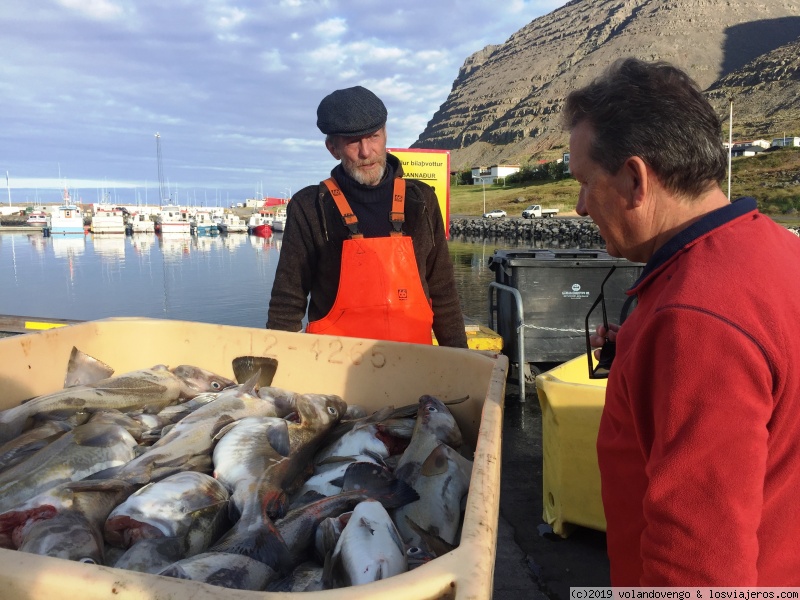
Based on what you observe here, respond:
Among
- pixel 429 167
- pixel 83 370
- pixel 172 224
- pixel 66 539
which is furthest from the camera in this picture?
pixel 172 224

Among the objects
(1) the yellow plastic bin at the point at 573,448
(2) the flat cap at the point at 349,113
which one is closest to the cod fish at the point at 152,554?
(2) the flat cap at the point at 349,113

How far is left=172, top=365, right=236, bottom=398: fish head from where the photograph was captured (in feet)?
10.4

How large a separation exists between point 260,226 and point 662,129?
→ 273ft

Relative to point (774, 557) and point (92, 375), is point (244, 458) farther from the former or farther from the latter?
point (774, 557)

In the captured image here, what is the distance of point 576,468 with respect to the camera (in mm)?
3750

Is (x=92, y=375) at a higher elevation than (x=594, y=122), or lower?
lower

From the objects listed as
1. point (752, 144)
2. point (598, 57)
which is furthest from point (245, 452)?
point (598, 57)

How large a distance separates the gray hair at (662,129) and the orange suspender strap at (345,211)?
206 cm

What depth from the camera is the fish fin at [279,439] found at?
8.29 feet

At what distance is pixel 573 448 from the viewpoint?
3725mm

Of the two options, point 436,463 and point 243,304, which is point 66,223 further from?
point 436,463

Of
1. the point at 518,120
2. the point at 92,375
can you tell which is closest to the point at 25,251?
the point at 92,375

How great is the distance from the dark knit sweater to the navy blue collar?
225 cm

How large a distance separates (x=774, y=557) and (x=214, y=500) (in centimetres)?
169
